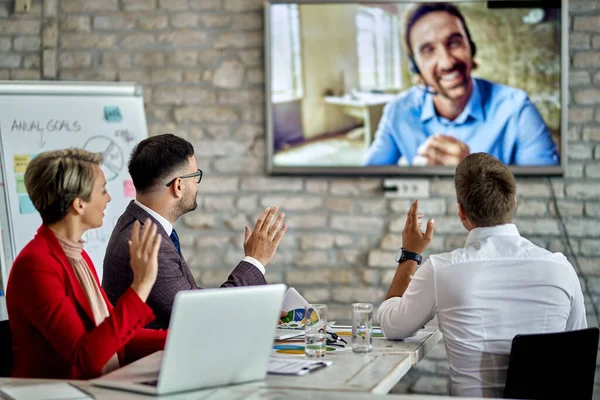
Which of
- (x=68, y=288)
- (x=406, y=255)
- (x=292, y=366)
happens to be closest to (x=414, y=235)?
(x=406, y=255)

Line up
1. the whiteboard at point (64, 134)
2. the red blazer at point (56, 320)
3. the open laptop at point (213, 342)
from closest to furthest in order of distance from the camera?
the open laptop at point (213, 342), the red blazer at point (56, 320), the whiteboard at point (64, 134)

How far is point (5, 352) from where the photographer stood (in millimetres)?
2406

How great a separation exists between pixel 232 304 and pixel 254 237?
1.04 meters

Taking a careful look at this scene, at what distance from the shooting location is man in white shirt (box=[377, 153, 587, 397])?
2.38 m

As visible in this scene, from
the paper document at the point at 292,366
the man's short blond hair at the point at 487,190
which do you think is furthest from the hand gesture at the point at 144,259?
the man's short blond hair at the point at 487,190

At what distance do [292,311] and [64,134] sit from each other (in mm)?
1914

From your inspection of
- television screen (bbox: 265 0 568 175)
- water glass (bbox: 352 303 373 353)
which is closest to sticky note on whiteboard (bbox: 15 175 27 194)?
television screen (bbox: 265 0 568 175)

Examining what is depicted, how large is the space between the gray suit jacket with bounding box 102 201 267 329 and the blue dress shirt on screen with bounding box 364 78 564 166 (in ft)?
6.01

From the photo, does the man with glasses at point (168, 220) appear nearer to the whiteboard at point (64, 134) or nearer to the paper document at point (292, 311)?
the paper document at point (292, 311)

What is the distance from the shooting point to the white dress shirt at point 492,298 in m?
2.38

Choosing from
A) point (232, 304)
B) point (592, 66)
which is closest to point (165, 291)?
point (232, 304)

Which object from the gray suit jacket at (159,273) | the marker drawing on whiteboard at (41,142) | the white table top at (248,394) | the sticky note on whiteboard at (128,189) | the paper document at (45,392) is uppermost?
the marker drawing on whiteboard at (41,142)

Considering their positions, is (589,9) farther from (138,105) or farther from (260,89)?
(138,105)

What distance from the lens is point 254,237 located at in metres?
2.87
